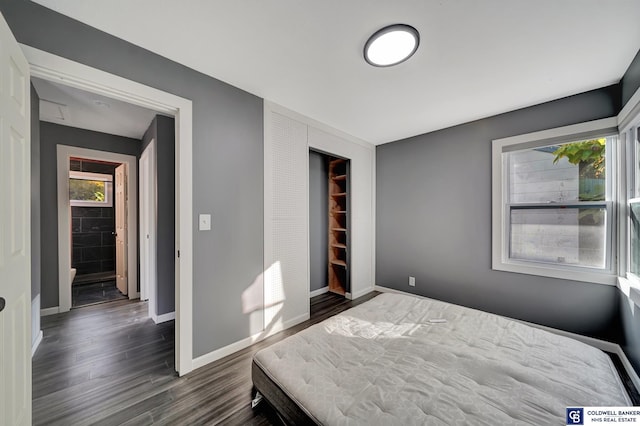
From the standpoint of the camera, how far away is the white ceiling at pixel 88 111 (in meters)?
2.40

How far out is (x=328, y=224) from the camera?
404cm

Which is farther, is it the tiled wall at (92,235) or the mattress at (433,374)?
the tiled wall at (92,235)

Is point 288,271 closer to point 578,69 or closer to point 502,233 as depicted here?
point 502,233

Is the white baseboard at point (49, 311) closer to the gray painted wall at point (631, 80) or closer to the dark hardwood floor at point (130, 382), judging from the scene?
the dark hardwood floor at point (130, 382)

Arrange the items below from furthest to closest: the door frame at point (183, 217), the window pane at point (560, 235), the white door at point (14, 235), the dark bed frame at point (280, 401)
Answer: the window pane at point (560, 235)
the door frame at point (183, 217)
the dark bed frame at point (280, 401)
the white door at point (14, 235)

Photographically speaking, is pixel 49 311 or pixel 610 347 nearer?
pixel 610 347

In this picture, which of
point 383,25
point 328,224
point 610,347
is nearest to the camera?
point 383,25

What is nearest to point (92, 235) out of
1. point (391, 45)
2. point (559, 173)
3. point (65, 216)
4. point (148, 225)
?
point (65, 216)

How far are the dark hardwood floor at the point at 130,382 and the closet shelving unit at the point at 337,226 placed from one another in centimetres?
138

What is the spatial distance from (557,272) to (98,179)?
25.1ft

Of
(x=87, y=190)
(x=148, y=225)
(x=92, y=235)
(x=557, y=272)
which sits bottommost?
(x=557, y=272)

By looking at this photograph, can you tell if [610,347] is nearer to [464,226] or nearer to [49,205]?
[464,226]

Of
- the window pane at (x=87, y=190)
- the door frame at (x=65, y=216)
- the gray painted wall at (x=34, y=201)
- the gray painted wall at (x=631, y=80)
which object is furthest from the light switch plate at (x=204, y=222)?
the window pane at (x=87, y=190)

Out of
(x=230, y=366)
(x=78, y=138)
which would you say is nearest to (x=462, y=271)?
(x=230, y=366)
